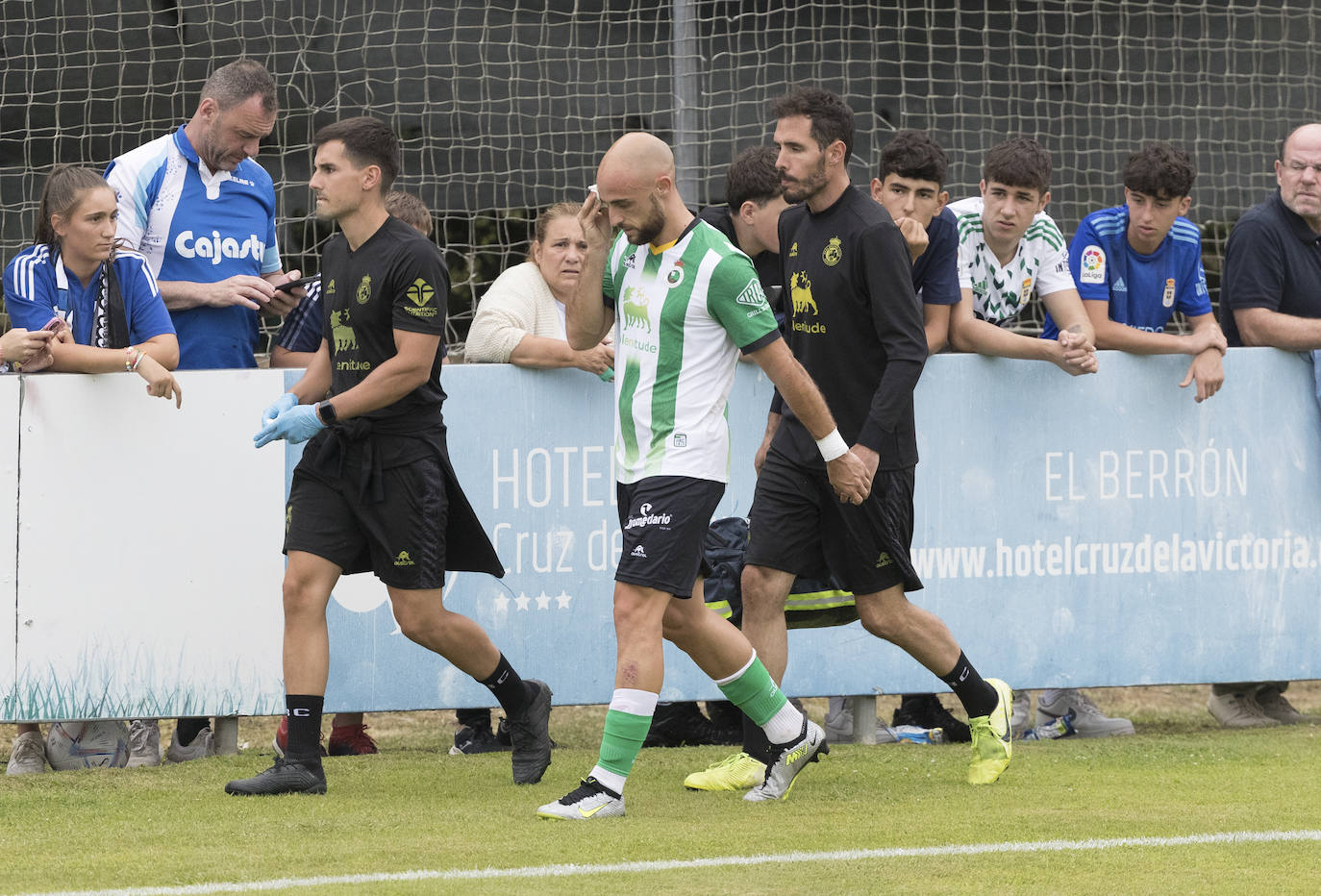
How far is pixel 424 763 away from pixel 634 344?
1928mm

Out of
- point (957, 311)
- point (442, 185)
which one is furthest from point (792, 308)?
point (442, 185)

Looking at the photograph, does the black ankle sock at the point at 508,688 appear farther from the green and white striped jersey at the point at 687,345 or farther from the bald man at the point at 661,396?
the green and white striped jersey at the point at 687,345

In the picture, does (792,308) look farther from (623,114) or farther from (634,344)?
(623,114)

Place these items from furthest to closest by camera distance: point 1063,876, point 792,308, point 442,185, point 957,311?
point 442,185 < point 957,311 < point 792,308 < point 1063,876

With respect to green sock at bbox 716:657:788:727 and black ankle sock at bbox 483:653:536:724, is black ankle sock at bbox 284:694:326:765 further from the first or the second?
green sock at bbox 716:657:788:727

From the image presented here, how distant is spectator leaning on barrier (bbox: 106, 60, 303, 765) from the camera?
6.60 m

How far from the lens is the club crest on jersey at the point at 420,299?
535 centimetres

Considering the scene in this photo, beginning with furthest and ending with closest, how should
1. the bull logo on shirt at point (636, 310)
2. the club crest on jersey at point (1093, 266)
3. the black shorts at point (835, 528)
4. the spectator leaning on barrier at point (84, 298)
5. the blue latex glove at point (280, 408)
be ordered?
the club crest on jersey at point (1093, 266) < the spectator leaning on barrier at point (84, 298) < the black shorts at point (835, 528) < the blue latex glove at point (280, 408) < the bull logo on shirt at point (636, 310)

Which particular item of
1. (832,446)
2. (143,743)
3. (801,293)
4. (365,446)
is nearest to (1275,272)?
(801,293)

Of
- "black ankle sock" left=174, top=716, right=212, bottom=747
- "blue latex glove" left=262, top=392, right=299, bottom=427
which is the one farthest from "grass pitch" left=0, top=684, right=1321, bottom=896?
"blue latex glove" left=262, top=392, right=299, bottom=427

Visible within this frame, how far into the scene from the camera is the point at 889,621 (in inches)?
220

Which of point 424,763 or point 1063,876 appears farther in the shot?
point 424,763

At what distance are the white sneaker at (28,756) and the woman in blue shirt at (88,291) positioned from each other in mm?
1290

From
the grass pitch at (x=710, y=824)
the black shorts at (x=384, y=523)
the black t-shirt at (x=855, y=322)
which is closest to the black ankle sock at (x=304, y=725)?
the grass pitch at (x=710, y=824)
